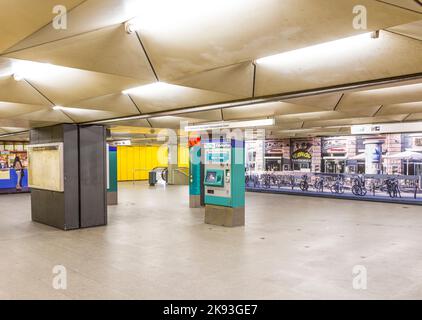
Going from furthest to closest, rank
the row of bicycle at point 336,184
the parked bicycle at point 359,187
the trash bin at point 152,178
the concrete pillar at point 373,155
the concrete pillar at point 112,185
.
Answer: the trash bin at point 152,178
the concrete pillar at point 373,155
the parked bicycle at point 359,187
the row of bicycle at point 336,184
the concrete pillar at point 112,185

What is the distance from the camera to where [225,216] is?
8.27 metres

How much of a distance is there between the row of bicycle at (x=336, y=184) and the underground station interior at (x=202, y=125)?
0.82 feet

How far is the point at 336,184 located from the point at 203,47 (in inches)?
515

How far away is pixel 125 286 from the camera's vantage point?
4285 mm

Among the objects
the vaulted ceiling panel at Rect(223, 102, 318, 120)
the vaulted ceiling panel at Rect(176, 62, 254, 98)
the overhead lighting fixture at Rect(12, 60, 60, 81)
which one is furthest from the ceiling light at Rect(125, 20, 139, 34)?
the vaulted ceiling panel at Rect(223, 102, 318, 120)

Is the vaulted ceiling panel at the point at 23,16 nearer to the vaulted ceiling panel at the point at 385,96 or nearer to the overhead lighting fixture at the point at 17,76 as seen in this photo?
the overhead lighting fixture at the point at 17,76

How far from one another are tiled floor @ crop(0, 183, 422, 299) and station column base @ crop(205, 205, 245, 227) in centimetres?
26

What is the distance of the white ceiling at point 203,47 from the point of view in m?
2.26

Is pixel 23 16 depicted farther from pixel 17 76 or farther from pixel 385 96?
pixel 385 96

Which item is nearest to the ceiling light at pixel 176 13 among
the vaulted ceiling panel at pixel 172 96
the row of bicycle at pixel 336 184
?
the vaulted ceiling panel at pixel 172 96

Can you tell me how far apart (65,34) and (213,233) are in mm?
5636

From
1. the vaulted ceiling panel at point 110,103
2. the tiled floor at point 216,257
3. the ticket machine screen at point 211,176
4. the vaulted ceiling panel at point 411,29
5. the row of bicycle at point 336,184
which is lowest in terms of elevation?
the tiled floor at point 216,257

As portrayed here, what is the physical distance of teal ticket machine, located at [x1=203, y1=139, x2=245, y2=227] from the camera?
26.8 feet
